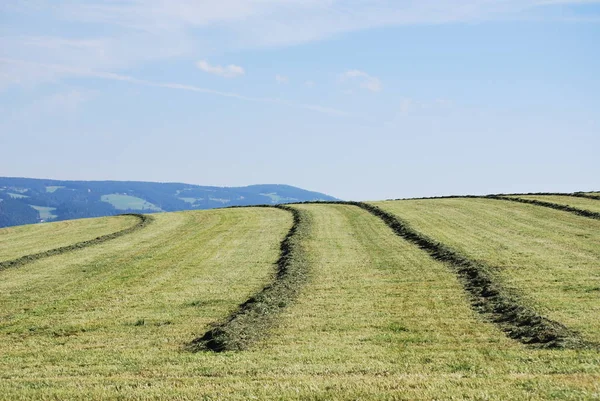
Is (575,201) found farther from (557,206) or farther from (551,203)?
(557,206)

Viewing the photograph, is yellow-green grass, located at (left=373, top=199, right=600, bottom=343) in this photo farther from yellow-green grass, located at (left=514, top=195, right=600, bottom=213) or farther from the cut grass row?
yellow-green grass, located at (left=514, top=195, right=600, bottom=213)

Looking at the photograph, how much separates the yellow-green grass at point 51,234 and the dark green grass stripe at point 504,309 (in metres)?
26.0

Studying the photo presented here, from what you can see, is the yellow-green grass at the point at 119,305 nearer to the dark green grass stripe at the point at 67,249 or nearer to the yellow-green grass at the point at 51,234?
the dark green grass stripe at the point at 67,249

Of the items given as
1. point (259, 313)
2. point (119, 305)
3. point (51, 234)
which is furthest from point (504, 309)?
point (51, 234)

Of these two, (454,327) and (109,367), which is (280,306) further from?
(109,367)

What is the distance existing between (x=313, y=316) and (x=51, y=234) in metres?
40.9

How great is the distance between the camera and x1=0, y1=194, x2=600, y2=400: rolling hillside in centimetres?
1486

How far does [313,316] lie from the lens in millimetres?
22453

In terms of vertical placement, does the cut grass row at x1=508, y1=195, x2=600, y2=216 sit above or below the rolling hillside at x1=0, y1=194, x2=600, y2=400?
above

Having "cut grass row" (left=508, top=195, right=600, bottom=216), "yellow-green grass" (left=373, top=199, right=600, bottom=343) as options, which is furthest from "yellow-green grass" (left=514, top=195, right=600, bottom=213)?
"yellow-green grass" (left=373, top=199, right=600, bottom=343)

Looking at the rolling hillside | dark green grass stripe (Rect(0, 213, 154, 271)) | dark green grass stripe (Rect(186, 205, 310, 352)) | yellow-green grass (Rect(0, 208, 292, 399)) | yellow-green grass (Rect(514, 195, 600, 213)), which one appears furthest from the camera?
yellow-green grass (Rect(514, 195, 600, 213))

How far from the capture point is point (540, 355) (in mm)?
16656

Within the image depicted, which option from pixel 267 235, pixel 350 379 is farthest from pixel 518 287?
pixel 267 235

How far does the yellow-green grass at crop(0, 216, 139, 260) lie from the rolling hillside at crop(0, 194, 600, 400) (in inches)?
42.4
